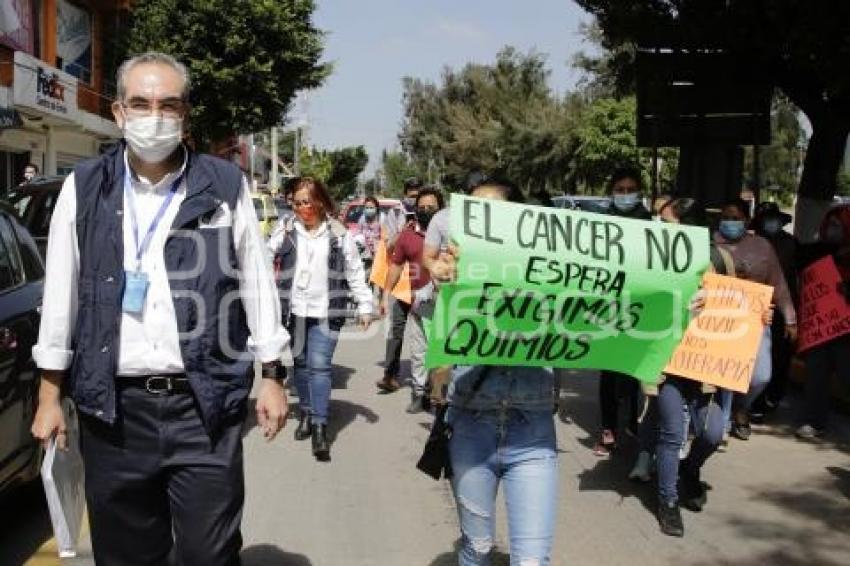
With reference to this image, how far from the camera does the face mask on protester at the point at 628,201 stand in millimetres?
6000

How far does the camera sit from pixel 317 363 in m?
6.47

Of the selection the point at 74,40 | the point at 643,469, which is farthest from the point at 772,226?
the point at 74,40

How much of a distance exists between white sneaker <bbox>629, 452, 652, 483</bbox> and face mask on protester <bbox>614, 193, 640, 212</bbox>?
1.53m

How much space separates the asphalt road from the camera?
15.2ft

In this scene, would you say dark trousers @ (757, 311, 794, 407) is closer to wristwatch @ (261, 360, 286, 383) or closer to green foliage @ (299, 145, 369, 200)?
wristwatch @ (261, 360, 286, 383)

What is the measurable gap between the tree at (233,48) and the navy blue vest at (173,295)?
77.1 ft

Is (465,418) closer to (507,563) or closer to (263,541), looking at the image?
(507,563)

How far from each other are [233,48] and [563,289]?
941 inches

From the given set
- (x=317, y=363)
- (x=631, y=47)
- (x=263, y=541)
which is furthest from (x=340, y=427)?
(x=631, y=47)

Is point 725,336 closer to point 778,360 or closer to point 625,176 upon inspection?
point 625,176

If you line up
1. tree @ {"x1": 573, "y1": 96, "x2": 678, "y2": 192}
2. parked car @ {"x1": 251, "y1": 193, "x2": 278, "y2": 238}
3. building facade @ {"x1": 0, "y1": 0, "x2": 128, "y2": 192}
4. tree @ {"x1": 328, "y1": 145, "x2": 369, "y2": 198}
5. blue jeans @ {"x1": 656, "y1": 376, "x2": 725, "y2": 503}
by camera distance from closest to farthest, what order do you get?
blue jeans @ {"x1": 656, "y1": 376, "x2": 725, "y2": 503} < building facade @ {"x1": 0, "y1": 0, "x2": 128, "y2": 192} < parked car @ {"x1": 251, "y1": 193, "x2": 278, "y2": 238} < tree @ {"x1": 573, "y1": 96, "x2": 678, "y2": 192} < tree @ {"x1": 328, "y1": 145, "x2": 369, "y2": 198}

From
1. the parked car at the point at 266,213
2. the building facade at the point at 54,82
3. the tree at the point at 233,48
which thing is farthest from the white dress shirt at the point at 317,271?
the tree at the point at 233,48

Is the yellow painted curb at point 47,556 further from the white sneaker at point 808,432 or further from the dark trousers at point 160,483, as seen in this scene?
the white sneaker at point 808,432

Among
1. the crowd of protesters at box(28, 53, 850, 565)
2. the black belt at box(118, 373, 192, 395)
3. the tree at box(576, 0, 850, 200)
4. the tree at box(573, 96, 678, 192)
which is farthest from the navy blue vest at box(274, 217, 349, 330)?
the tree at box(573, 96, 678, 192)
